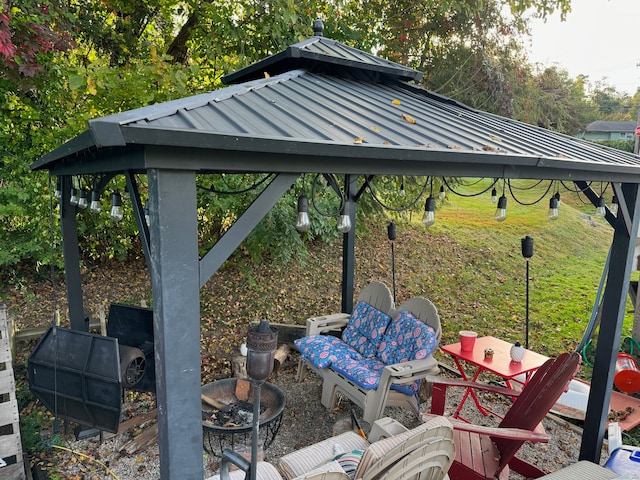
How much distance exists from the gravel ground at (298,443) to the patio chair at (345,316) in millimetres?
565

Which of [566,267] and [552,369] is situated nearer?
[552,369]

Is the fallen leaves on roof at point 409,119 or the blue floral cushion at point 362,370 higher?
the fallen leaves on roof at point 409,119

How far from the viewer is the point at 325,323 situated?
182 inches

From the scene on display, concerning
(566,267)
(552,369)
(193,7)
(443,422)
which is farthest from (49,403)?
(566,267)

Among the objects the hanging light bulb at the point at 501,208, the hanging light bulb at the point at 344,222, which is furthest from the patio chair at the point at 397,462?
the hanging light bulb at the point at 501,208

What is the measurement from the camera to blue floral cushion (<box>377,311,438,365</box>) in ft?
12.0

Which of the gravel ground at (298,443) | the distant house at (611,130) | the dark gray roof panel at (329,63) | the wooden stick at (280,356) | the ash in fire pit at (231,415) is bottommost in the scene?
the gravel ground at (298,443)

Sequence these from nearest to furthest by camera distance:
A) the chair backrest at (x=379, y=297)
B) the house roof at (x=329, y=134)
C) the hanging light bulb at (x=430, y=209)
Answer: the house roof at (x=329, y=134), the hanging light bulb at (x=430, y=209), the chair backrest at (x=379, y=297)

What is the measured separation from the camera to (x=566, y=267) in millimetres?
8742

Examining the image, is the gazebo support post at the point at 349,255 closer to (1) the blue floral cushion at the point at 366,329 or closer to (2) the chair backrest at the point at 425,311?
(1) the blue floral cushion at the point at 366,329

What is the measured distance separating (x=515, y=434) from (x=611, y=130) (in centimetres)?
4253

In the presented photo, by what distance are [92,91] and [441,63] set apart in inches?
262

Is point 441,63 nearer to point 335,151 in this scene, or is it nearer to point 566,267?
point 566,267

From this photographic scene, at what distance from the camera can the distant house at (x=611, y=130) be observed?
35.7 m
